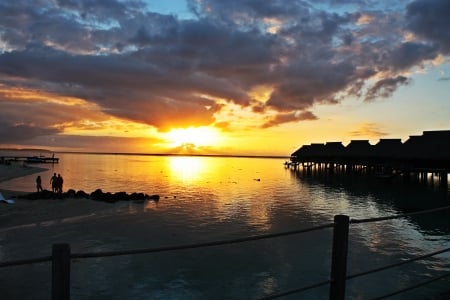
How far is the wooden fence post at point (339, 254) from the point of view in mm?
3648

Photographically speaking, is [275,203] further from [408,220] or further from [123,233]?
[123,233]

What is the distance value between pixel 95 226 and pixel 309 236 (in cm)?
1109

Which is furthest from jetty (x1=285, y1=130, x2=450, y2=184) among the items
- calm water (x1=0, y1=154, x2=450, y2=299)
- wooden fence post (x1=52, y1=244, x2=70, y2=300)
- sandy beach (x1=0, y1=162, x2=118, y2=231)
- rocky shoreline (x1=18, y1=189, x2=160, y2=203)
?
wooden fence post (x1=52, y1=244, x2=70, y2=300)

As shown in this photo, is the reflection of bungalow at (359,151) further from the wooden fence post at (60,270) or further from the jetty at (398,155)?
the wooden fence post at (60,270)

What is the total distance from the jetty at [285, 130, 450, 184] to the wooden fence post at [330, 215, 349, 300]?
140 feet

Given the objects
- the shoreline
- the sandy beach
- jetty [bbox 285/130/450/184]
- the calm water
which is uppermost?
jetty [bbox 285/130/450/184]

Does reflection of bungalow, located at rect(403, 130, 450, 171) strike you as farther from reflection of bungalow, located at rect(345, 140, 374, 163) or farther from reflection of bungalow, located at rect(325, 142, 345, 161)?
reflection of bungalow, located at rect(325, 142, 345, 161)

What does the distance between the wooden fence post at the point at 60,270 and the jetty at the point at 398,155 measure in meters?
44.9

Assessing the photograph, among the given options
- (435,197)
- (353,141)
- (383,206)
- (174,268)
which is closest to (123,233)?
(174,268)

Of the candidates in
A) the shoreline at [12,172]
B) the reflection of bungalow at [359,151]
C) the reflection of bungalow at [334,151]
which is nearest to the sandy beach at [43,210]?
the shoreline at [12,172]

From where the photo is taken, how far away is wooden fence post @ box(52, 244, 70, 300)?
2.54 m

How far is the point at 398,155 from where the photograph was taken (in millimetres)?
48688

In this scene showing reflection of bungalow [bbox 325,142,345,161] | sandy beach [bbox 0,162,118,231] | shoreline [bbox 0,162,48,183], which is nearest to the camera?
sandy beach [bbox 0,162,118,231]

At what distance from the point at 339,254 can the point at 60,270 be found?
103 inches
